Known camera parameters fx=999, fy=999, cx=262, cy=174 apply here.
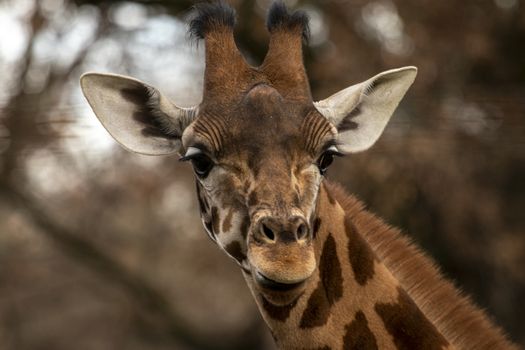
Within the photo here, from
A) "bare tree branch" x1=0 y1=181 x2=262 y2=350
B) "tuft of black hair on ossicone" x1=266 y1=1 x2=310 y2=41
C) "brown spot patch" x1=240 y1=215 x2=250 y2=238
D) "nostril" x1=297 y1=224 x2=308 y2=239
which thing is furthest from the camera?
"bare tree branch" x1=0 y1=181 x2=262 y2=350

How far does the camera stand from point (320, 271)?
19.9ft

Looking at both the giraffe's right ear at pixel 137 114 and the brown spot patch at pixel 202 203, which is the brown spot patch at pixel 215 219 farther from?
the giraffe's right ear at pixel 137 114

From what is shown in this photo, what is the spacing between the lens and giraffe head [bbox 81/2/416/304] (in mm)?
5352

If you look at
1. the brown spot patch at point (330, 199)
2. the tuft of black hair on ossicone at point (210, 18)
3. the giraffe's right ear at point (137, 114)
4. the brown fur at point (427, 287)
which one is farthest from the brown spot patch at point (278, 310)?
the tuft of black hair on ossicone at point (210, 18)

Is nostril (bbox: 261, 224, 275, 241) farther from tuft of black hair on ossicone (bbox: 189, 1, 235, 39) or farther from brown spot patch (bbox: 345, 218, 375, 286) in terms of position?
tuft of black hair on ossicone (bbox: 189, 1, 235, 39)

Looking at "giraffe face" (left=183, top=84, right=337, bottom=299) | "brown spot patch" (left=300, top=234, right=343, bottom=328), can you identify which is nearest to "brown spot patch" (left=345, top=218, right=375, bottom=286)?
"brown spot patch" (left=300, top=234, right=343, bottom=328)

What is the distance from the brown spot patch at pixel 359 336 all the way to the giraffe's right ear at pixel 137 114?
1646mm

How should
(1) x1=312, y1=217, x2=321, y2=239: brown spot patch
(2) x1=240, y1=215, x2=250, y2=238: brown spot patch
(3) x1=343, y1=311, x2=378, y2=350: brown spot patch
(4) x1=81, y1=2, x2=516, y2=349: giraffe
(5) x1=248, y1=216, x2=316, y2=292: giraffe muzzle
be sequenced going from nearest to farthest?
1. (5) x1=248, y1=216, x2=316, y2=292: giraffe muzzle
2. (4) x1=81, y1=2, x2=516, y2=349: giraffe
3. (2) x1=240, y1=215, x2=250, y2=238: brown spot patch
4. (3) x1=343, y1=311, x2=378, y2=350: brown spot patch
5. (1) x1=312, y1=217, x2=321, y2=239: brown spot patch

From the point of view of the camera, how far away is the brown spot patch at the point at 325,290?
5.88 meters

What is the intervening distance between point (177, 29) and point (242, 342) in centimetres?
908

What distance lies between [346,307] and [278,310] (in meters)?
0.44

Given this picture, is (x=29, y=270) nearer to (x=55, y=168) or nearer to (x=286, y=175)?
(x=55, y=168)

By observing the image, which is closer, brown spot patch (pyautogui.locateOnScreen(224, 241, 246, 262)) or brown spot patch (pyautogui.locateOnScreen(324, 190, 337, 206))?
brown spot patch (pyautogui.locateOnScreen(224, 241, 246, 262))

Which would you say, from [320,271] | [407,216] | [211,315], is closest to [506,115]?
[407,216]
